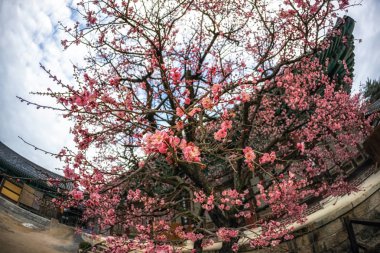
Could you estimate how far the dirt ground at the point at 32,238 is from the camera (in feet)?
40.1

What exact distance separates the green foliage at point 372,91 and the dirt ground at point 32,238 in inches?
1006

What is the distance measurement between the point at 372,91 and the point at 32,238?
2830 cm

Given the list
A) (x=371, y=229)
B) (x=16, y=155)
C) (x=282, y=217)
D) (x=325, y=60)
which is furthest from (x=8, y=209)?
(x=325, y=60)

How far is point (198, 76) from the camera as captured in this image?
29.2ft

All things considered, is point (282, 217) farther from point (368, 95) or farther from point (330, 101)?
point (368, 95)

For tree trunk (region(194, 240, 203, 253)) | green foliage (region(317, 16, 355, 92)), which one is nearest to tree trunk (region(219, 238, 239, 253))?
tree trunk (region(194, 240, 203, 253))

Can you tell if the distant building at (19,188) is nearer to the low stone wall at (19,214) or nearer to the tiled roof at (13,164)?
the tiled roof at (13,164)

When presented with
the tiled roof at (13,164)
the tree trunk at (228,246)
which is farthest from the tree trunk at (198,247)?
the tiled roof at (13,164)

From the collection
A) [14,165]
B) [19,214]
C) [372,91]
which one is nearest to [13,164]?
[14,165]

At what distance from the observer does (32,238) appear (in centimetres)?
1488

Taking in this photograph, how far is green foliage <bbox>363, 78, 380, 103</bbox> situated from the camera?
1820cm

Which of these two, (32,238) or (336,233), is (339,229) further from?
(32,238)

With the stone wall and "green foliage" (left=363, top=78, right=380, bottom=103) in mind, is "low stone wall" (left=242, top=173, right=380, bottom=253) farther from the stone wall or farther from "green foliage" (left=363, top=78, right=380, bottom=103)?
"green foliage" (left=363, top=78, right=380, bottom=103)

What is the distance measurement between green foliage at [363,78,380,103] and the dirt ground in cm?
2555
